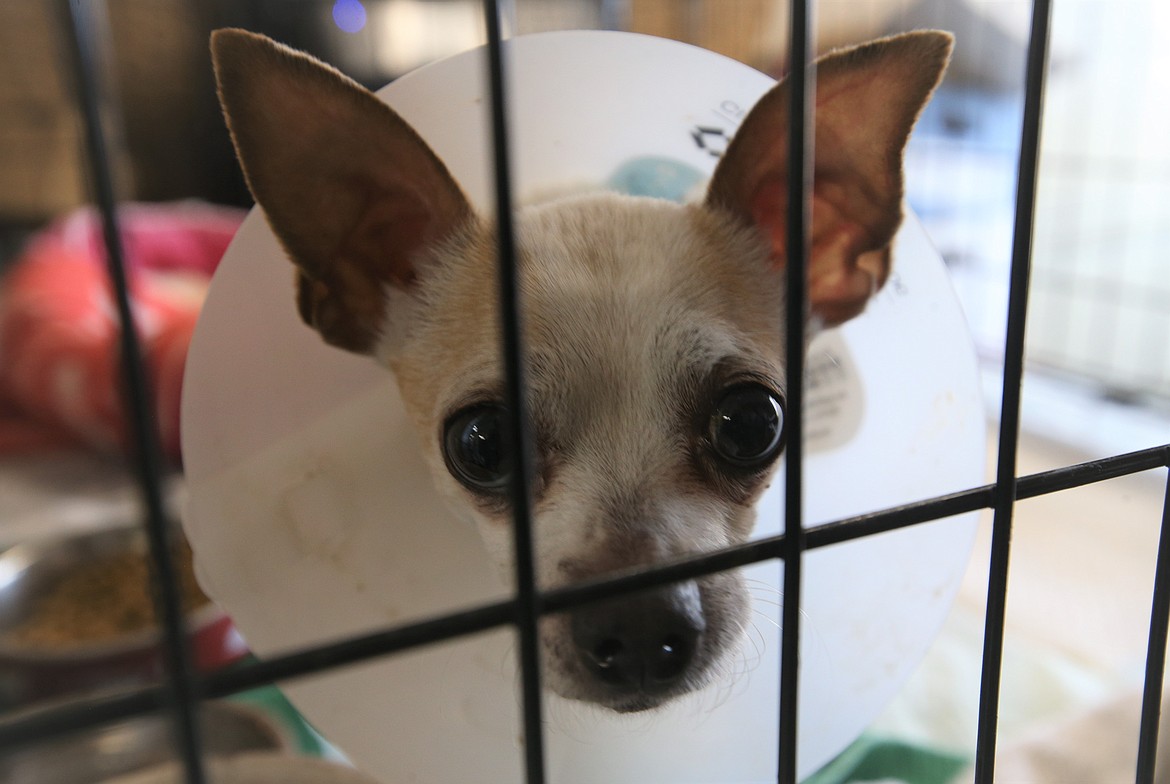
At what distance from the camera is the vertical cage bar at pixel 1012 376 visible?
0.37 m

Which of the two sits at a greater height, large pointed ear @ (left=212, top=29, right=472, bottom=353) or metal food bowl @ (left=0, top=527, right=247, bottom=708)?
large pointed ear @ (left=212, top=29, right=472, bottom=353)

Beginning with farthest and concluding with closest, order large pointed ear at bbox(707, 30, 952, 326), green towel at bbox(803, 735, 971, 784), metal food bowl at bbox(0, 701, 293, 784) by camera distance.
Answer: green towel at bbox(803, 735, 971, 784) → metal food bowl at bbox(0, 701, 293, 784) → large pointed ear at bbox(707, 30, 952, 326)

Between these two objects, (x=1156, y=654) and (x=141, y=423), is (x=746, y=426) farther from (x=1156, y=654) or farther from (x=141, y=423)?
(x=141, y=423)

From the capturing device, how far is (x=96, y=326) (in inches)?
60.9

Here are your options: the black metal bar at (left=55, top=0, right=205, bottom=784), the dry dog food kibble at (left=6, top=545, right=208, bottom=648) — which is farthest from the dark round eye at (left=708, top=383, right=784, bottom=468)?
the dry dog food kibble at (left=6, top=545, right=208, bottom=648)

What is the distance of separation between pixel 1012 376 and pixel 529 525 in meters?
0.24

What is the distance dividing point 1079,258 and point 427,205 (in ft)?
5.93

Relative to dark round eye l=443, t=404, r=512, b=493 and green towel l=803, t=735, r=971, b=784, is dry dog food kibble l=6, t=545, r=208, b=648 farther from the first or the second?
green towel l=803, t=735, r=971, b=784

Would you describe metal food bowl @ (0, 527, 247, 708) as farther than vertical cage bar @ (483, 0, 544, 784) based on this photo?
Yes

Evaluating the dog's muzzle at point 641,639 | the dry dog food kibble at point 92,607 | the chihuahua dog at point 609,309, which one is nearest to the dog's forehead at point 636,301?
the chihuahua dog at point 609,309

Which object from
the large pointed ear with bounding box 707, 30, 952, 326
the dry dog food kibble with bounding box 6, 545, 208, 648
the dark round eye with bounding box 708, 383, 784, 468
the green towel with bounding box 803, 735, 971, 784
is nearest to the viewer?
the large pointed ear with bounding box 707, 30, 952, 326

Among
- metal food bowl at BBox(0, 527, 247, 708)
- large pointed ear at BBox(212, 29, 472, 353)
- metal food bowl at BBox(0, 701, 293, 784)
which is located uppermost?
large pointed ear at BBox(212, 29, 472, 353)

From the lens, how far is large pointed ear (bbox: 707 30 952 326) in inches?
18.5

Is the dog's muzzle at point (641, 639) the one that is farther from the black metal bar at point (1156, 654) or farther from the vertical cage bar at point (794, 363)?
the black metal bar at point (1156, 654)
